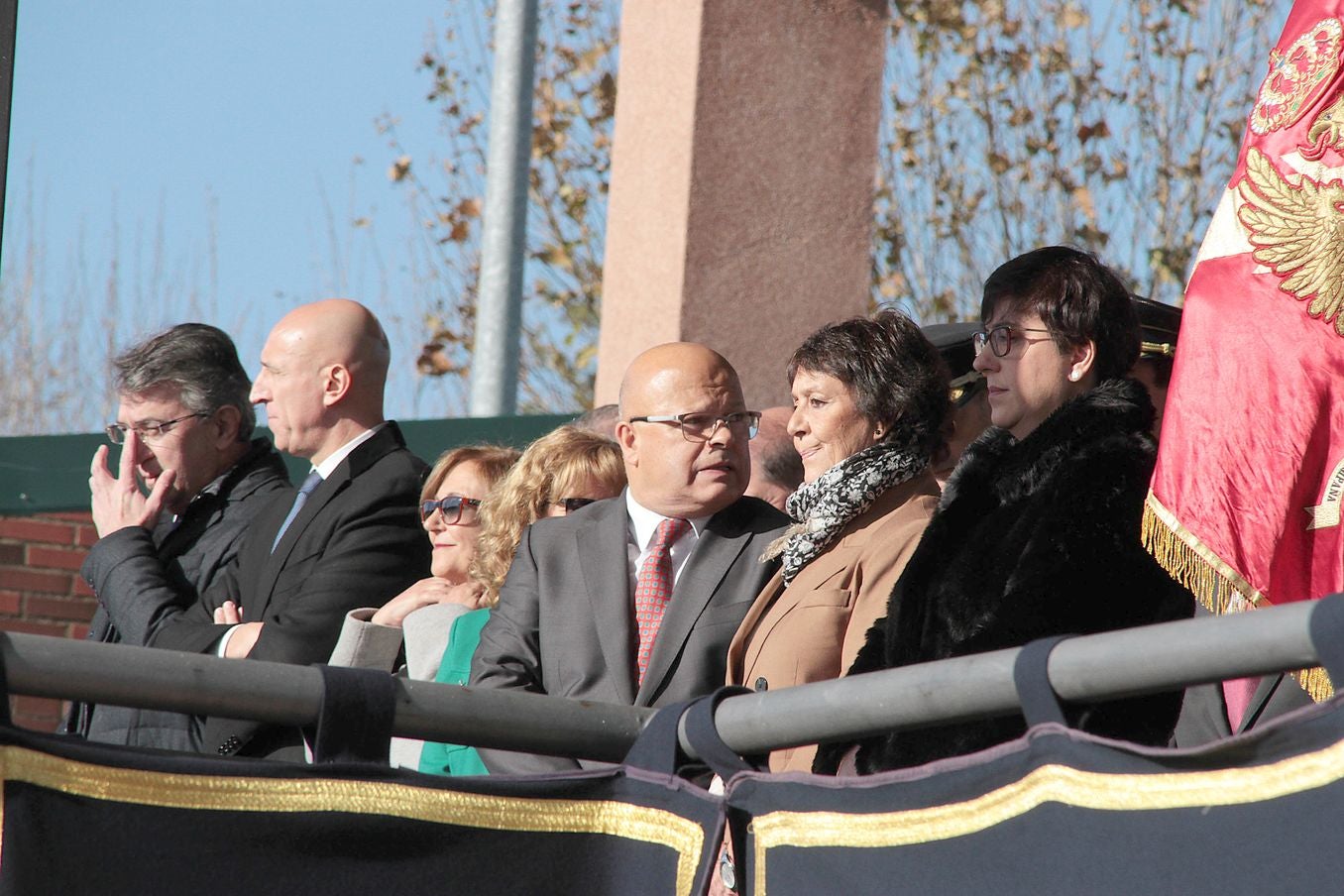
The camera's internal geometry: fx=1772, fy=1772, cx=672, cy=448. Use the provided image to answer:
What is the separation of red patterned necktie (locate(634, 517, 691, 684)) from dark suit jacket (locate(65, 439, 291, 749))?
4.23 feet

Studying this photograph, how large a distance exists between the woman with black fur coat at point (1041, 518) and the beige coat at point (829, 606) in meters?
0.16

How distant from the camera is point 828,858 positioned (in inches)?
62.2

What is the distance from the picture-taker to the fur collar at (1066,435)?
321 cm

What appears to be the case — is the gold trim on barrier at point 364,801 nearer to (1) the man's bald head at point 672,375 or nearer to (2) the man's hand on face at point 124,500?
(1) the man's bald head at point 672,375

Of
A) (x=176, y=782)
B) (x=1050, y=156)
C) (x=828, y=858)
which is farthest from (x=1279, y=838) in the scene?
(x=1050, y=156)

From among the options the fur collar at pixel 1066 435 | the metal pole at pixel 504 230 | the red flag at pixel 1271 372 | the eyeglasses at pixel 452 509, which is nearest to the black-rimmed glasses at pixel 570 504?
the eyeglasses at pixel 452 509

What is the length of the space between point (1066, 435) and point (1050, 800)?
187 cm

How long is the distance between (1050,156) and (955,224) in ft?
2.65

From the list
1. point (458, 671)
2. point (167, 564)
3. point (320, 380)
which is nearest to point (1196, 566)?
point (458, 671)

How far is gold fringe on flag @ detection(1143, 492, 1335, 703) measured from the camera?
106 inches

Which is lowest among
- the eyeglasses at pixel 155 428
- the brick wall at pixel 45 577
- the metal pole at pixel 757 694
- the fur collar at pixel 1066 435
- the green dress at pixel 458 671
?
the brick wall at pixel 45 577

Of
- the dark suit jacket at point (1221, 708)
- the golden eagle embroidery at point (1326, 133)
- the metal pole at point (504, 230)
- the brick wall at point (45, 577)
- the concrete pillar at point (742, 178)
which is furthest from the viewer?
the brick wall at point (45, 577)

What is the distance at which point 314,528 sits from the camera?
4617mm

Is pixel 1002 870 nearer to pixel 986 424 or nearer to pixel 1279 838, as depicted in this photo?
pixel 1279 838
